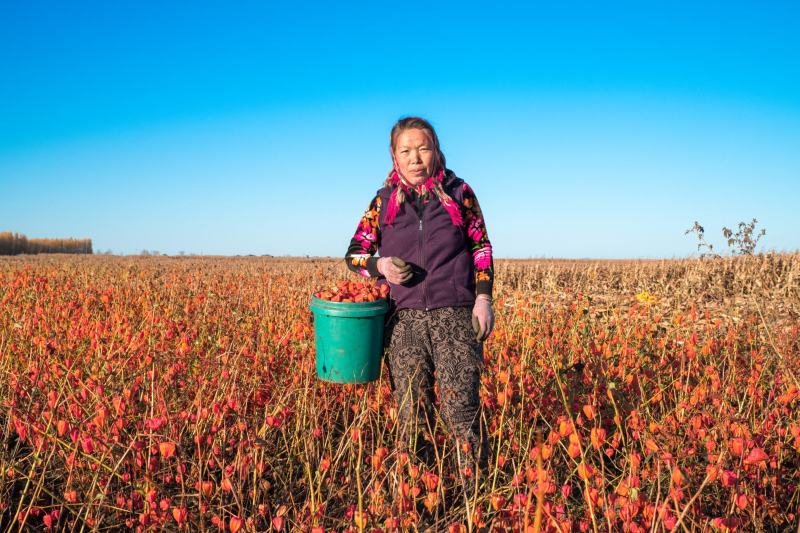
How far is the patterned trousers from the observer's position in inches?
98.3

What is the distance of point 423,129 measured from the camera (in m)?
2.60

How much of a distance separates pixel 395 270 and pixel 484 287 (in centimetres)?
47

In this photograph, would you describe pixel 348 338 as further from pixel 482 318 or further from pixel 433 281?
pixel 482 318

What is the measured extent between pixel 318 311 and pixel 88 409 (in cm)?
133

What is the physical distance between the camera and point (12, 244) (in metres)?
48.7

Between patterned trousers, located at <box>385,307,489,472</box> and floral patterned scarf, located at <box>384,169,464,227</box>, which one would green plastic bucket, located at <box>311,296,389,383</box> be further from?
floral patterned scarf, located at <box>384,169,464,227</box>

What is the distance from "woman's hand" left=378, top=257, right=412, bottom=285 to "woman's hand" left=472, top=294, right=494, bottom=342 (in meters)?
0.37

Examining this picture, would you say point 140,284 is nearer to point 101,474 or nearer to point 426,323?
point 101,474

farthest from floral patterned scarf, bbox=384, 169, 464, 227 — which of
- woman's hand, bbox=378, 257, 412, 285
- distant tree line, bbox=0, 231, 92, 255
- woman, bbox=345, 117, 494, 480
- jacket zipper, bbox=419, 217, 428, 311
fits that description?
distant tree line, bbox=0, 231, 92, 255

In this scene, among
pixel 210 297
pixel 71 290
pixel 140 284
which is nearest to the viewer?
pixel 210 297

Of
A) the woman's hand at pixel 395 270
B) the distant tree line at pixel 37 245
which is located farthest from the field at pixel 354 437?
the distant tree line at pixel 37 245

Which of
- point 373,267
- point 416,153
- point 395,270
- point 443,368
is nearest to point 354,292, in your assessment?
point 373,267

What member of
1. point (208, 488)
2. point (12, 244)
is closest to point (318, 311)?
point (208, 488)

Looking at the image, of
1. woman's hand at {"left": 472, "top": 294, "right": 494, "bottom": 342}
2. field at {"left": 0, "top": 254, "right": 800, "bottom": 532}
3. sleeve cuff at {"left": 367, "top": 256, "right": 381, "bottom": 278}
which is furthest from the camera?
sleeve cuff at {"left": 367, "top": 256, "right": 381, "bottom": 278}
